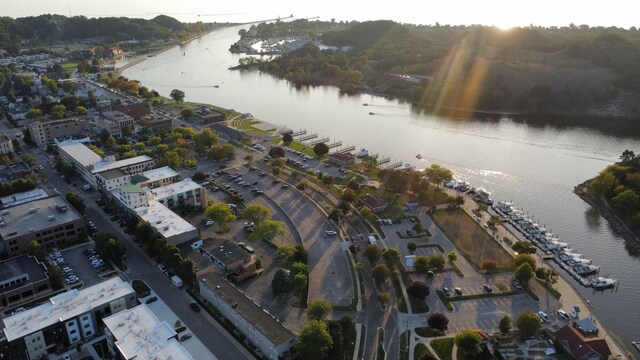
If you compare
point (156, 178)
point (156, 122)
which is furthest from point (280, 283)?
point (156, 122)

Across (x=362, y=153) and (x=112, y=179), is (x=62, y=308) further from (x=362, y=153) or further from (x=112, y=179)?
(x=362, y=153)

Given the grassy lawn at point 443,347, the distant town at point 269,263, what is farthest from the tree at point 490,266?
the grassy lawn at point 443,347

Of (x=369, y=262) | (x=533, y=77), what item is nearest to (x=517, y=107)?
(x=533, y=77)

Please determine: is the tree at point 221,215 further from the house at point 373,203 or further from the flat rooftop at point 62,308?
the house at point 373,203

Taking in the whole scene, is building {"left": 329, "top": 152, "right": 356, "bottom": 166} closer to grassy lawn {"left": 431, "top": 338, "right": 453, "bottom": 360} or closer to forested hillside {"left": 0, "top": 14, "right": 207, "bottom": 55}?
grassy lawn {"left": 431, "top": 338, "right": 453, "bottom": 360}

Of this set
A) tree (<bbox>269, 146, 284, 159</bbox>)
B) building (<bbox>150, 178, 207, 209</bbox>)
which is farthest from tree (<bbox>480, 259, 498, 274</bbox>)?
tree (<bbox>269, 146, 284, 159</bbox>)

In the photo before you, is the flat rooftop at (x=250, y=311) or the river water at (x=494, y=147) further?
the river water at (x=494, y=147)
